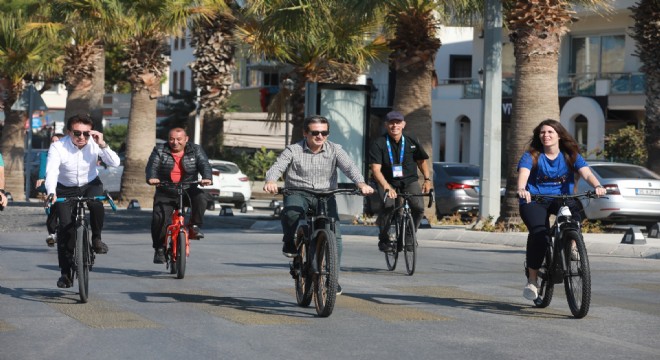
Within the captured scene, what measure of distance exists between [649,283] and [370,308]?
418 centimetres

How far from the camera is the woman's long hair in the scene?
10.9m

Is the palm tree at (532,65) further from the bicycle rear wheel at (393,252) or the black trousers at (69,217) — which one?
the black trousers at (69,217)

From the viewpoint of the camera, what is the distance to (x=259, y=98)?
68.4 metres

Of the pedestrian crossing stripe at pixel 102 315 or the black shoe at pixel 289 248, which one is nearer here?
the pedestrian crossing stripe at pixel 102 315

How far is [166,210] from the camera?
554 inches

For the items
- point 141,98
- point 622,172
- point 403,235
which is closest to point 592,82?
point 141,98

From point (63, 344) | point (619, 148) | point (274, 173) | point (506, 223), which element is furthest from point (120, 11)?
point (63, 344)

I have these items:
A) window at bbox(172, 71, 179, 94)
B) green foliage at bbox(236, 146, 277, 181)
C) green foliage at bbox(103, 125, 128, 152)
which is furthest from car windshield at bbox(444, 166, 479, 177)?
window at bbox(172, 71, 179, 94)

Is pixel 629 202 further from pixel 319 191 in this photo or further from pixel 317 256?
pixel 317 256

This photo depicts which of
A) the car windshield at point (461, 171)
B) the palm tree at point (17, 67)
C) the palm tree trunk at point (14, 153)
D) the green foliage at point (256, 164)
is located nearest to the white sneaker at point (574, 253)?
the car windshield at point (461, 171)

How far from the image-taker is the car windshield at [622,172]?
23.0m

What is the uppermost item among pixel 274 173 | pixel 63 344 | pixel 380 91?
pixel 380 91

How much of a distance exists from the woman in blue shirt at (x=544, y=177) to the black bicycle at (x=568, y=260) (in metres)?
0.09

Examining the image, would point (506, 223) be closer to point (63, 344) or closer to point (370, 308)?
point (370, 308)
